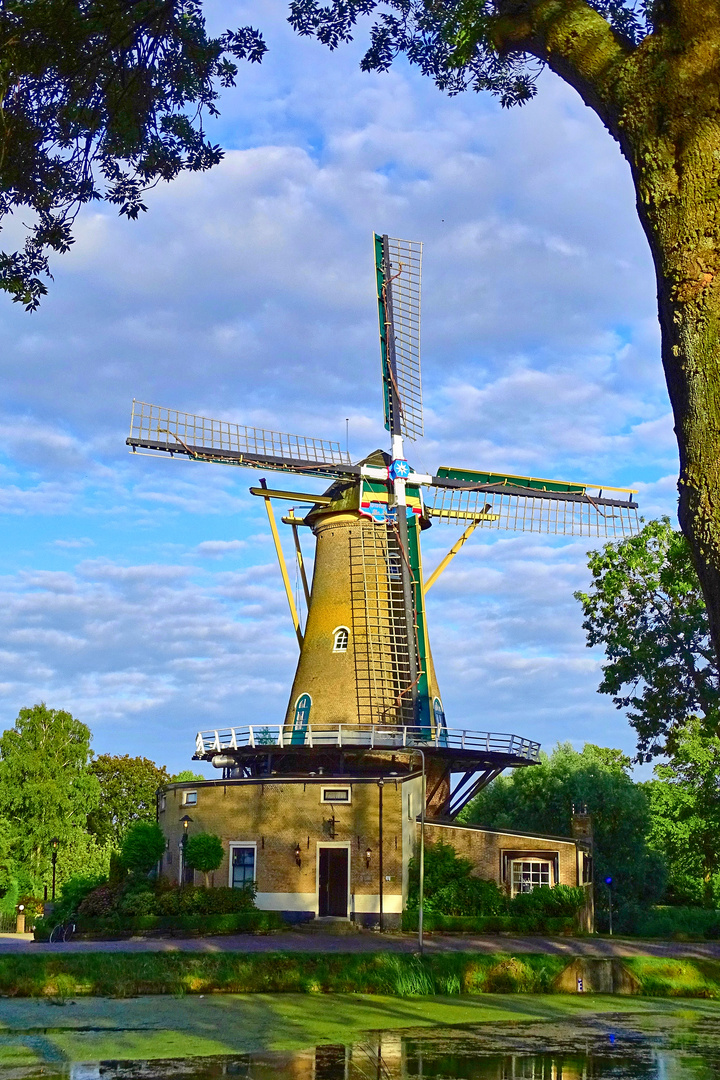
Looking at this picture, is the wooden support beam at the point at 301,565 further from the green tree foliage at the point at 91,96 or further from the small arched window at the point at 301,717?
the green tree foliage at the point at 91,96

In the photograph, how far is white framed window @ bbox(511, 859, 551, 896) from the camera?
30.8 metres

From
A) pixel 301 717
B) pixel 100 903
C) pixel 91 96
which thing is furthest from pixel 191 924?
pixel 91 96

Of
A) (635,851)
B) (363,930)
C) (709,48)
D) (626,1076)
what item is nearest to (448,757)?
(363,930)

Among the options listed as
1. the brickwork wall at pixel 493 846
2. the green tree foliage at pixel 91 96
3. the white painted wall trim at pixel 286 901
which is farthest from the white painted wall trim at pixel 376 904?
the green tree foliage at pixel 91 96

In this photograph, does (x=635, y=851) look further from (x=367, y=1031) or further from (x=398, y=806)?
(x=367, y=1031)

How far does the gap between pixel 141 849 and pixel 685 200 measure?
2914 centimetres

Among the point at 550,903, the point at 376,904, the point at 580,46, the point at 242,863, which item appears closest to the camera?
the point at 580,46

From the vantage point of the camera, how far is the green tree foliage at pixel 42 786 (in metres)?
54.1

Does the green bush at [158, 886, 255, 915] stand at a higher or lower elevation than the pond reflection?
higher

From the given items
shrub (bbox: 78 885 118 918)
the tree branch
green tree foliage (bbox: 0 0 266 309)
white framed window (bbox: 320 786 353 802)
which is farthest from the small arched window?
the tree branch

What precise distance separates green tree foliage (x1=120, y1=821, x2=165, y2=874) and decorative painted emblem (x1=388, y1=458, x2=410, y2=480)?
12220 millimetres

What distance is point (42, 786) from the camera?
54.0 meters

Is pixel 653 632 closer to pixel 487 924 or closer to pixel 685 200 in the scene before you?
pixel 487 924

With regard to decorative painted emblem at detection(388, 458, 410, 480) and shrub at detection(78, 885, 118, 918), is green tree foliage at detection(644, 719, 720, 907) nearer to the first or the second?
decorative painted emblem at detection(388, 458, 410, 480)
